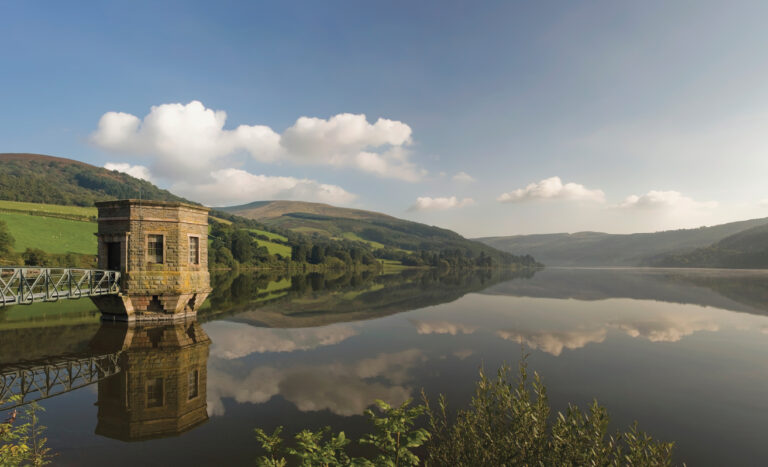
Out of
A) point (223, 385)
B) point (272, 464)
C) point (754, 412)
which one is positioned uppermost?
point (272, 464)

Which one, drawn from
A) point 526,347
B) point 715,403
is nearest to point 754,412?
point 715,403

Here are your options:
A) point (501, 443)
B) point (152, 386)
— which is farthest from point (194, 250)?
point (501, 443)

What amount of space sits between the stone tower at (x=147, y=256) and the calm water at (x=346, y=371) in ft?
6.50

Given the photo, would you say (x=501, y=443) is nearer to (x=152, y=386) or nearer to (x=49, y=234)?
(x=152, y=386)

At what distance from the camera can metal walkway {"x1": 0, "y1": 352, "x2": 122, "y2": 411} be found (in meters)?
13.2

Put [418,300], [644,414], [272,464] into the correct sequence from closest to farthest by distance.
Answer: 1. [272,464]
2. [644,414]
3. [418,300]

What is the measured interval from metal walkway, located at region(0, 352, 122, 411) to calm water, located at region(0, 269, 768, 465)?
47cm

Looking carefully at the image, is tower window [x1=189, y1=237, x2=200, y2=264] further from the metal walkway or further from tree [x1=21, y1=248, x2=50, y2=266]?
tree [x1=21, y1=248, x2=50, y2=266]

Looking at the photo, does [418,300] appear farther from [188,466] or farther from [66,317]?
[188,466]

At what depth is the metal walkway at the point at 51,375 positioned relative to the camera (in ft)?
43.3

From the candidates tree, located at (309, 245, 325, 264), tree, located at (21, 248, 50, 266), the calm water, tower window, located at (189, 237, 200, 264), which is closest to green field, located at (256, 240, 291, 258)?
tree, located at (309, 245, 325, 264)

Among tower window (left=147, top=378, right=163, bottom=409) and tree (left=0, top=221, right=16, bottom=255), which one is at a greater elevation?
tree (left=0, top=221, right=16, bottom=255)

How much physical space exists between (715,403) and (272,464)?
17475 millimetres

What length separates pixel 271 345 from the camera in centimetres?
2164
